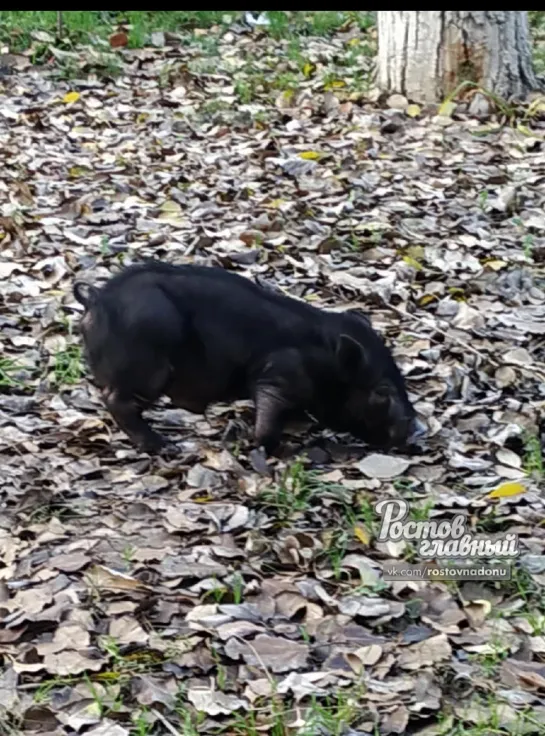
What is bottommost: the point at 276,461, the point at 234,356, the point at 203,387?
the point at 276,461

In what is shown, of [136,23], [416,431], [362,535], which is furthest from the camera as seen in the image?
[136,23]

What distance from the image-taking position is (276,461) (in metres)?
5.18

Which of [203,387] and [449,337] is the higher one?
[203,387]

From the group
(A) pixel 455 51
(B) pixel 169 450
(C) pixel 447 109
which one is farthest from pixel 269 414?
(A) pixel 455 51

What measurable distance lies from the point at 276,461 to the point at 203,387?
0.46 meters

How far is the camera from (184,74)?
10.5 meters

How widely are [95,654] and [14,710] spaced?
340mm

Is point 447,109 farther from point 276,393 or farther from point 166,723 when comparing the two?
point 166,723

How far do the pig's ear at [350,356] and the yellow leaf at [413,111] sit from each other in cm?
477

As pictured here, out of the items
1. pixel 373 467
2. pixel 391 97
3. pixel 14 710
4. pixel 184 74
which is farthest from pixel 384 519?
pixel 184 74

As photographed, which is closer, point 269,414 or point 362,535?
point 362,535

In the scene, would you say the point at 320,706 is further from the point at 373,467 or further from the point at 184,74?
the point at 184,74

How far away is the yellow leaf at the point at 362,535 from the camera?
448 centimetres

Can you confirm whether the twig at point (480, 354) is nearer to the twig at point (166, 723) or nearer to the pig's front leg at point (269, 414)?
the pig's front leg at point (269, 414)
